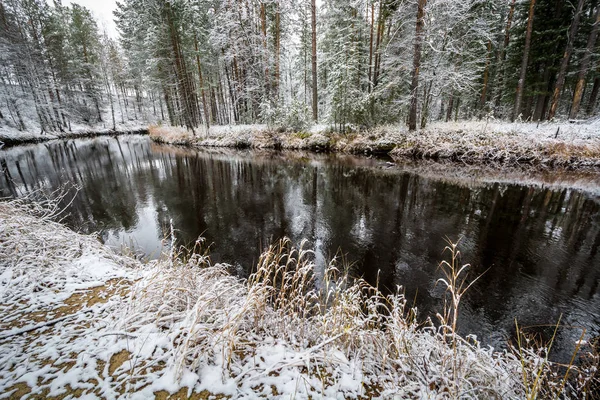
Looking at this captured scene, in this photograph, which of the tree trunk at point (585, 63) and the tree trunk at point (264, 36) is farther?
the tree trunk at point (264, 36)

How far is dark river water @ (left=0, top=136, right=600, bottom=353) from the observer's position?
404 centimetres

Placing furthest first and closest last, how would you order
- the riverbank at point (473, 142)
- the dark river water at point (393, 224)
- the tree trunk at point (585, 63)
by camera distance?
the tree trunk at point (585, 63)
the riverbank at point (473, 142)
the dark river water at point (393, 224)

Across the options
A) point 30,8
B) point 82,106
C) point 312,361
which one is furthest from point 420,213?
point 82,106

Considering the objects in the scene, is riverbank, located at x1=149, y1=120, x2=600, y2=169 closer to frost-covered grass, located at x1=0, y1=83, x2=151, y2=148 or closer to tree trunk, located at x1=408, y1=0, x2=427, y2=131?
tree trunk, located at x1=408, y1=0, x2=427, y2=131

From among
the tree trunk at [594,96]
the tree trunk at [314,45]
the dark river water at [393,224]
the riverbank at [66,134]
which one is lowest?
the dark river water at [393,224]

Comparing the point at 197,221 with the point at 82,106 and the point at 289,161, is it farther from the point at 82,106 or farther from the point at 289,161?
the point at 82,106

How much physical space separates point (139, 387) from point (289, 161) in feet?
47.9

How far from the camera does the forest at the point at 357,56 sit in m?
15.1

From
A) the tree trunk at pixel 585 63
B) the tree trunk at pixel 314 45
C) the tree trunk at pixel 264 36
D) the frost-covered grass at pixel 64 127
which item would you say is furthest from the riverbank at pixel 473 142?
the frost-covered grass at pixel 64 127

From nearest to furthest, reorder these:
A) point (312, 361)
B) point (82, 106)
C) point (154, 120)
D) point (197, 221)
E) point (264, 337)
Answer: point (312, 361) → point (264, 337) → point (197, 221) → point (82, 106) → point (154, 120)

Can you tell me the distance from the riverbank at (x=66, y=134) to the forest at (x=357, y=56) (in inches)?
51.1

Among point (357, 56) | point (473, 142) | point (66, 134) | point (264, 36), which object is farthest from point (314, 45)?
point (66, 134)

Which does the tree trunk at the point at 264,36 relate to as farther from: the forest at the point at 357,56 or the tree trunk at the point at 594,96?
the tree trunk at the point at 594,96

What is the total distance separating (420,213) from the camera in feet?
24.4
